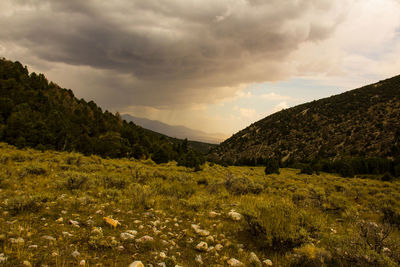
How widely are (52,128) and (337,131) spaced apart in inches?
4038

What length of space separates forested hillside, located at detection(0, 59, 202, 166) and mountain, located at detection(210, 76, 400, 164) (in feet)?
132

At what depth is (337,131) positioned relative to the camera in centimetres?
8744

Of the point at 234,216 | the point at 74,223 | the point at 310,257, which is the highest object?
the point at 310,257

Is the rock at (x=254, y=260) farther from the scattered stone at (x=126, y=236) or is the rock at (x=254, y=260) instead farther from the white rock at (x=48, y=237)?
the white rock at (x=48, y=237)

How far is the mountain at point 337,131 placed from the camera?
235ft

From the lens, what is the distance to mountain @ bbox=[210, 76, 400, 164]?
71525mm

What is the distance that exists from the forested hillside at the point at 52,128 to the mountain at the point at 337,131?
1583 inches

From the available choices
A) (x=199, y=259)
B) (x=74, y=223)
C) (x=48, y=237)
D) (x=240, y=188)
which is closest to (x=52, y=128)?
(x=240, y=188)

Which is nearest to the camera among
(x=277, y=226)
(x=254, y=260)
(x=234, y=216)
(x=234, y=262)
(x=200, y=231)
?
(x=234, y=262)

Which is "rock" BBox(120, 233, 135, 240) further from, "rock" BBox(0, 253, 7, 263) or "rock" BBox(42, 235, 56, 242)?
"rock" BBox(0, 253, 7, 263)

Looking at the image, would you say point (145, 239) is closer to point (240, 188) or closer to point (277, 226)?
point (277, 226)

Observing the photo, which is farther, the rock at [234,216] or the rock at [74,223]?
the rock at [234,216]

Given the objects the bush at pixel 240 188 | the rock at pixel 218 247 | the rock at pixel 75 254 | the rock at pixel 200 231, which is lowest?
the bush at pixel 240 188

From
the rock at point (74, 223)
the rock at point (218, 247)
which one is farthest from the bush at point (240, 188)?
the rock at point (74, 223)
